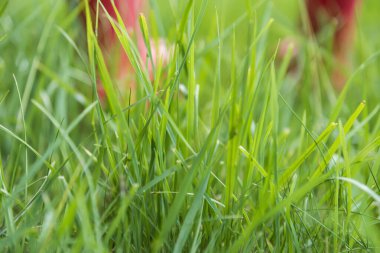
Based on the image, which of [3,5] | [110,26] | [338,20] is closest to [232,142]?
[3,5]

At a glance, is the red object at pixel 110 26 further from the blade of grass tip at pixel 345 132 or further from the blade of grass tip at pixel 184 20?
the blade of grass tip at pixel 345 132

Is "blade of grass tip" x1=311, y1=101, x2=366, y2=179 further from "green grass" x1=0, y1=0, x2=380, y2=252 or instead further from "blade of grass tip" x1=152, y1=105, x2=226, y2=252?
"blade of grass tip" x1=152, y1=105, x2=226, y2=252

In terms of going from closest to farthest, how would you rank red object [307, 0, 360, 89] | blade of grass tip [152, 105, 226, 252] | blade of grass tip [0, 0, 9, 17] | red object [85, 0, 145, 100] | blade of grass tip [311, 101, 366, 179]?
1. blade of grass tip [152, 105, 226, 252]
2. blade of grass tip [311, 101, 366, 179]
3. blade of grass tip [0, 0, 9, 17]
4. red object [85, 0, 145, 100]
5. red object [307, 0, 360, 89]

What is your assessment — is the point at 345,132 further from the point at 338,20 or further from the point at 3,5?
the point at 338,20

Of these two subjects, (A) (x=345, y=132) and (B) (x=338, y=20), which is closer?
(A) (x=345, y=132)

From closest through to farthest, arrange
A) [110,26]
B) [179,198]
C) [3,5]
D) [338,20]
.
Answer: [179,198] < [3,5] < [110,26] < [338,20]

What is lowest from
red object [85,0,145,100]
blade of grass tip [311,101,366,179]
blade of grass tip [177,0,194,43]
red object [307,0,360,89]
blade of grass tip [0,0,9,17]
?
red object [307,0,360,89]

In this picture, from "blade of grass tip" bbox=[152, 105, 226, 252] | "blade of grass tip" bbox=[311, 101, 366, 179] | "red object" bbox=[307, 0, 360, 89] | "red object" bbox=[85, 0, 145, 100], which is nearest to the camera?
"blade of grass tip" bbox=[152, 105, 226, 252]

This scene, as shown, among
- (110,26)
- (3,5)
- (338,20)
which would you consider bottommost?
(338,20)

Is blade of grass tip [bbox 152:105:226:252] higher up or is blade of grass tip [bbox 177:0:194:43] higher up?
blade of grass tip [bbox 177:0:194:43]

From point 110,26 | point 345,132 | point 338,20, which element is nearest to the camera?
point 345,132

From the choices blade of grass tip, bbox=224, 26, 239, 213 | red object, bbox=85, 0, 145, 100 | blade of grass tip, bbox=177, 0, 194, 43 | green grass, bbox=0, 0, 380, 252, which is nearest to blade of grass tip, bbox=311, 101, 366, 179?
green grass, bbox=0, 0, 380, 252

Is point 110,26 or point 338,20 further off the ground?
point 110,26
